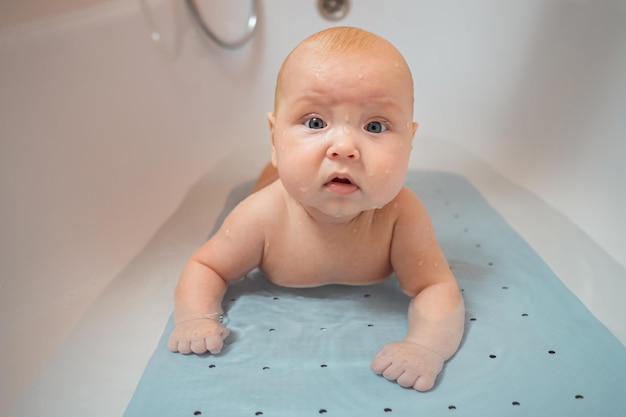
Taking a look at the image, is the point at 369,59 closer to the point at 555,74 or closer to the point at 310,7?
the point at 555,74

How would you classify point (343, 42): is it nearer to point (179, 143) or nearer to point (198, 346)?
point (198, 346)

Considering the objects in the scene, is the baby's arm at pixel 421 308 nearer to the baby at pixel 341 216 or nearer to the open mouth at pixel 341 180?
the baby at pixel 341 216

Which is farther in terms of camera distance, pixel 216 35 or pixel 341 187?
pixel 216 35

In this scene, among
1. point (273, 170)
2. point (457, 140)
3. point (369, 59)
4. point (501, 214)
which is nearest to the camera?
point (369, 59)

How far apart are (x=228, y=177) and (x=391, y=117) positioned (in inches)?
29.8

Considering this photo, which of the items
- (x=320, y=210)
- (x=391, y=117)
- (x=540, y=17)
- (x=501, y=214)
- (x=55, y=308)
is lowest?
(x=55, y=308)

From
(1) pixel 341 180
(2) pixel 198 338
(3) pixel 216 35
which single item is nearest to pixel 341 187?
(1) pixel 341 180

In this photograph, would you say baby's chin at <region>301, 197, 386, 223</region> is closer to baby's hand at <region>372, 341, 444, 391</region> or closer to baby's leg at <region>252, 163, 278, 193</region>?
baby's hand at <region>372, 341, 444, 391</region>

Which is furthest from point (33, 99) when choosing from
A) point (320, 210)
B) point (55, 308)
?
point (320, 210)

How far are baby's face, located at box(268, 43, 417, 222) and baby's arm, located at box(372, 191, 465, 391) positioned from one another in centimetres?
13

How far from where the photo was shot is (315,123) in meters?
0.77

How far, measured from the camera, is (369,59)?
0.74 metres

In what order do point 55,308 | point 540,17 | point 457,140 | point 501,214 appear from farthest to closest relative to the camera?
point 457,140, point 540,17, point 501,214, point 55,308

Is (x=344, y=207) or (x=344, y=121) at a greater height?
(x=344, y=121)
